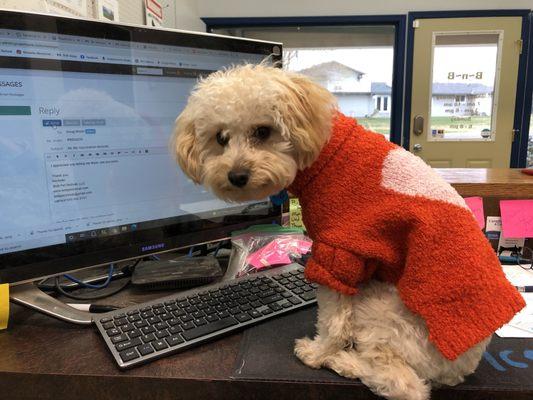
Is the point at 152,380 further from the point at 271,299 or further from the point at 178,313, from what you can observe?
the point at 271,299

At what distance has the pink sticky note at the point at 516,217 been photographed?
83 centimetres

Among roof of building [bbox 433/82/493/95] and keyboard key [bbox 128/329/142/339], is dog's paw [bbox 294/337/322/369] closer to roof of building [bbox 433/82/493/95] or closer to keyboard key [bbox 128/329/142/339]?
keyboard key [bbox 128/329/142/339]

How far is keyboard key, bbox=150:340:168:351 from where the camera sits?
52 cm

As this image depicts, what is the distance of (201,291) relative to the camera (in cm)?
67

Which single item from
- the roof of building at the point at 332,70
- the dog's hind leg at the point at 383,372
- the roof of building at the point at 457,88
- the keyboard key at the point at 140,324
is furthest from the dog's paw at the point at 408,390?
the roof of building at the point at 332,70

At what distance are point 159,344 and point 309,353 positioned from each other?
19 centimetres

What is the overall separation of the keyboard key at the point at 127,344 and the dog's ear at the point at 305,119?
316mm

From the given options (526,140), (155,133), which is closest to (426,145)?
(526,140)

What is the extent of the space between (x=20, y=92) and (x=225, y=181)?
1.07 ft

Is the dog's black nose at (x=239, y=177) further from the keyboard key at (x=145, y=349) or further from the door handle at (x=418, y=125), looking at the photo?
the door handle at (x=418, y=125)

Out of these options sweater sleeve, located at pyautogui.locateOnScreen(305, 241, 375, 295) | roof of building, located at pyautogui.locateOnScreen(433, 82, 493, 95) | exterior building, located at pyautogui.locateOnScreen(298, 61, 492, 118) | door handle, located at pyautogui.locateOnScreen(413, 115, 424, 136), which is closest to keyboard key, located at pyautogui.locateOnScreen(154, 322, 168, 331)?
sweater sleeve, located at pyautogui.locateOnScreen(305, 241, 375, 295)

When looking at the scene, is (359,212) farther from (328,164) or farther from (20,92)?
(20,92)

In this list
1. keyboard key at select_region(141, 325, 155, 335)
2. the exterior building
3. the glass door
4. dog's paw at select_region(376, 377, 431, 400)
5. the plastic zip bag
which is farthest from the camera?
the exterior building

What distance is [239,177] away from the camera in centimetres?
53
